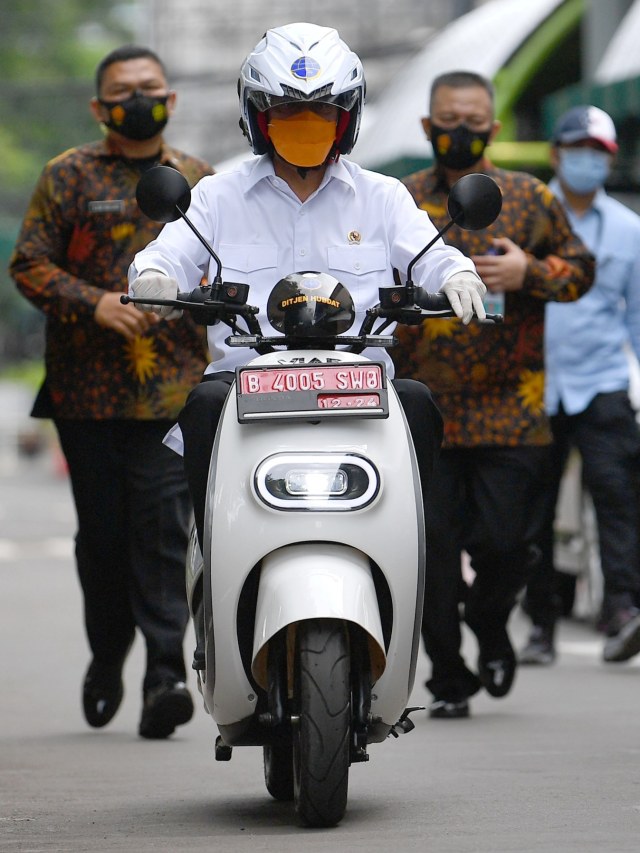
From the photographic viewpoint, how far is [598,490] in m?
10.1

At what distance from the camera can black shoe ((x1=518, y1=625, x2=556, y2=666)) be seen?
10.4 meters

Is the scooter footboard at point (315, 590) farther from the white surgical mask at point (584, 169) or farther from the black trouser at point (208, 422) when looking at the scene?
the white surgical mask at point (584, 169)

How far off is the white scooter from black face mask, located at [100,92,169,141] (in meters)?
2.42

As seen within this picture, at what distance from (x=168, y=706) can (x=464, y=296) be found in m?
2.36

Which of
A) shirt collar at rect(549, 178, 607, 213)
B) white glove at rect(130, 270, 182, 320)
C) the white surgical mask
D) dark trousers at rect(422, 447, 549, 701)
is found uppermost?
the white surgical mask

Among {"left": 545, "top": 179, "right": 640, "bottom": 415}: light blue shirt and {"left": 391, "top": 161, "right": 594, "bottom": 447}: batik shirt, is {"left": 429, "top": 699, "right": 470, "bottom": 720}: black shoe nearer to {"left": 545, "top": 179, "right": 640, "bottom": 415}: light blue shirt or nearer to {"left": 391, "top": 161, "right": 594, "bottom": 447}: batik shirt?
{"left": 391, "top": 161, "right": 594, "bottom": 447}: batik shirt

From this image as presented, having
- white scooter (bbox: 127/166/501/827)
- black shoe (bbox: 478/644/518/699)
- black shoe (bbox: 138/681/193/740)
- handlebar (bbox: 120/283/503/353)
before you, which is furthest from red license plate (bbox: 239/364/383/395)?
black shoe (bbox: 478/644/518/699)

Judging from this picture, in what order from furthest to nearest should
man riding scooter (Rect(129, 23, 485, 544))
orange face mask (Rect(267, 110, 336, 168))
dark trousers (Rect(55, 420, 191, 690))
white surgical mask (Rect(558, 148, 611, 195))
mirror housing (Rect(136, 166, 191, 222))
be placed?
white surgical mask (Rect(558, 148, 611, 195))
dark trousers (Rect(55, 420, 191, 690))
orange face mask (Rect(267, 110, 336, 168))
man riding scooter (Rect(129, 23, 485, 544))
mirror housing (Rect(136, 166, 191, 222))

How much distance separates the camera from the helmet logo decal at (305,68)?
5.79 metres

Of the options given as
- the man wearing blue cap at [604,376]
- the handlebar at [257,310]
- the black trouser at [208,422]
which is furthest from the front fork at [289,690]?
the man wearing blue cap at [604,376]

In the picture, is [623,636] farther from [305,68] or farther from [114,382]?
[305,68]

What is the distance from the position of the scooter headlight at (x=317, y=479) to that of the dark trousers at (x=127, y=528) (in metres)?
2.45

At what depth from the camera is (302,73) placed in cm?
579

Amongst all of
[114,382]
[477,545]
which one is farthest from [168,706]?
[477,545]
